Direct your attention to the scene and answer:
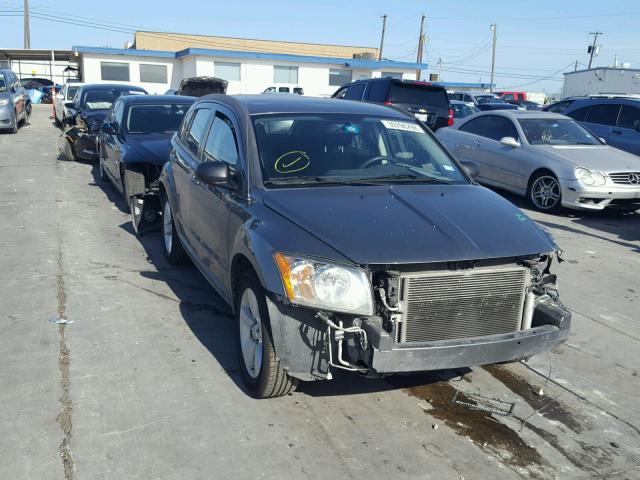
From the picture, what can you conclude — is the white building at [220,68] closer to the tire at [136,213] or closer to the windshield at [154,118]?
the windshield at [154,118]

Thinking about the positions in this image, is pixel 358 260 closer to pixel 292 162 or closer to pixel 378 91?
pixel 292 162

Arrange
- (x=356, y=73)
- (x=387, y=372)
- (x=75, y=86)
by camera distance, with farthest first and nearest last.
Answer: (x=356, y=73)
(x=75, y=86)
(x=387, y=372)

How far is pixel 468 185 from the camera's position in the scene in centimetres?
482

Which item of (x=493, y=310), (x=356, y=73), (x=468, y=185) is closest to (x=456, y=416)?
(x=493, y=310)

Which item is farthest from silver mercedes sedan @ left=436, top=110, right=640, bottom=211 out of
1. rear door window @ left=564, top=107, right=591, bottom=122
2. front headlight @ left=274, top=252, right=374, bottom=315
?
front headlight @ left=274, top=252, right=374, bottom=315

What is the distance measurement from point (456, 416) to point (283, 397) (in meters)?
1.07

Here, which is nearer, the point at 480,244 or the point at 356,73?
the point at 480,244

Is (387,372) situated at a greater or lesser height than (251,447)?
greater

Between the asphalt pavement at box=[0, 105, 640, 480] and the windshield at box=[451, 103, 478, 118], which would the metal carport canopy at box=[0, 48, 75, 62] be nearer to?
the windshield at box=[451, 103, 478, 118]

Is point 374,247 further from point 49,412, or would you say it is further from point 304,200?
point 49,412

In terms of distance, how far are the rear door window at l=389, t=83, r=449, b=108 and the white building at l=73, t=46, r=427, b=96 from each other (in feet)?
74.0

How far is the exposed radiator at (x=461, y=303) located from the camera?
3.52m

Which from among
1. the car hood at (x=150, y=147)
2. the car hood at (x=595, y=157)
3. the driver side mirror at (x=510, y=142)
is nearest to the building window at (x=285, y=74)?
the driver side mirror at (x=510, y=142)

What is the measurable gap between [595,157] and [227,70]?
31106mm
